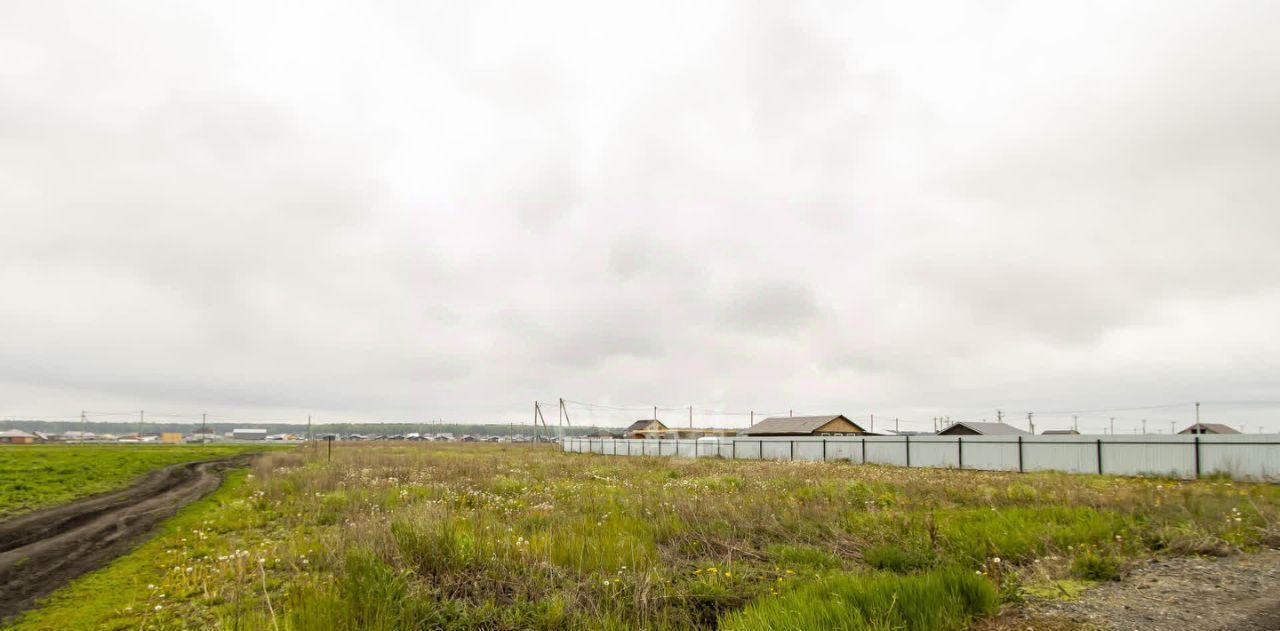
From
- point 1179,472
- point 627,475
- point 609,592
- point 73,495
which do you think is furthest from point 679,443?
point 609,592

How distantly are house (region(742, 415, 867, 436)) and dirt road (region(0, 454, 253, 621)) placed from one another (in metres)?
52.8

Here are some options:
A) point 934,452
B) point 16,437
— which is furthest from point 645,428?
point 16,437

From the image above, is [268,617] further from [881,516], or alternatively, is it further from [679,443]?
[679,443]

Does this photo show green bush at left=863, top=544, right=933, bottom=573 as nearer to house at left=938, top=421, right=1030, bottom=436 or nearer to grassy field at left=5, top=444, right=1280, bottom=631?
grassy field at left=5, top=444, right=1280, bottom=631

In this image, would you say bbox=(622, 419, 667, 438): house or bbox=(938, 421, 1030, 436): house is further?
bbox=(622, 419, 667, 438): house

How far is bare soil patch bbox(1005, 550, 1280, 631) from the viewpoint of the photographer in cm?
543

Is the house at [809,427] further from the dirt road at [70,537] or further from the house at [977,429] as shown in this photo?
the dirt road at [70,537]

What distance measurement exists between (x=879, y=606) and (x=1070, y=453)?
2862cm

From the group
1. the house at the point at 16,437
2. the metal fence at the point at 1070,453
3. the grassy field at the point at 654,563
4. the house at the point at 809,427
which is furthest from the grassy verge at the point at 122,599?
the house at the point at 16,437

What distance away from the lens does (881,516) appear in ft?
40.5

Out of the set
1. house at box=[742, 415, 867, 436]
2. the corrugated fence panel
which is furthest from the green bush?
house at box=[742, 415, 867, 436]

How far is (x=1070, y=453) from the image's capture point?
93.0 ft

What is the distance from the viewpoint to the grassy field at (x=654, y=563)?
240 inches

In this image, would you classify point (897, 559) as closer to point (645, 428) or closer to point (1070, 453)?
point (1070, 453)
